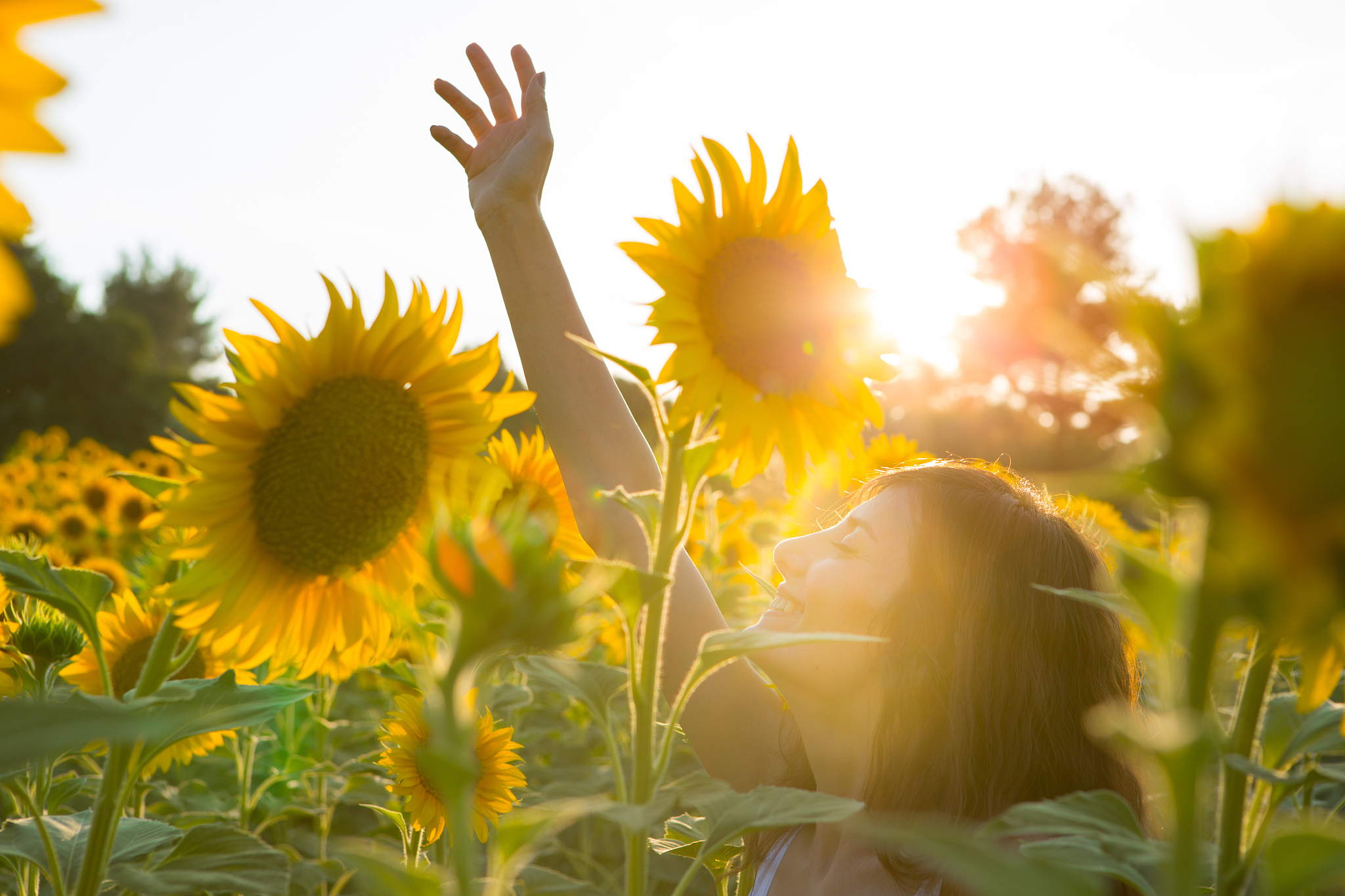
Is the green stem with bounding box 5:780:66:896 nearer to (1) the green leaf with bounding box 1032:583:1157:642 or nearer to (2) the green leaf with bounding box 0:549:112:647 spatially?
(2) the green leaf with bounding box 0:549:112:647

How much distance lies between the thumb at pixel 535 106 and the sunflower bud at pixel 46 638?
101cm

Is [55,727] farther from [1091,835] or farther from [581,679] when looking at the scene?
[1091,835]

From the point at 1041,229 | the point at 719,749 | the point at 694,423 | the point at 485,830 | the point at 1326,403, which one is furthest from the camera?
the point at 719,749

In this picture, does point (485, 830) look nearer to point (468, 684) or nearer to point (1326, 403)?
point (468, 684)

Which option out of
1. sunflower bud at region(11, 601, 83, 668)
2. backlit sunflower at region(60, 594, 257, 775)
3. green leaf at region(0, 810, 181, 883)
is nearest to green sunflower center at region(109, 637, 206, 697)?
backlit sunflower at region(60, 594, 257, 775)

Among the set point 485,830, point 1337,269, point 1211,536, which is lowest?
point 485,830

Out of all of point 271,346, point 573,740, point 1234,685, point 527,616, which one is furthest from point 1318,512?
point 573,740

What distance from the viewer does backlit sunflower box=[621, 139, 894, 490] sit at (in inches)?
35.4

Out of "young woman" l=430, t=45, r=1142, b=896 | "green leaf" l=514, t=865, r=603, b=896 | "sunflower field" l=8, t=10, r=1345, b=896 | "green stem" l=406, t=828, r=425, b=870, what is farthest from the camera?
"young woman" l=430, t=45, r=1142, b=896

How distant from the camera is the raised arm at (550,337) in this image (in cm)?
139

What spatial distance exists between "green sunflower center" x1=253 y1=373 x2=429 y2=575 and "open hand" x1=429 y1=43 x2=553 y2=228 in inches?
21.3

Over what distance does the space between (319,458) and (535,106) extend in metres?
0.77

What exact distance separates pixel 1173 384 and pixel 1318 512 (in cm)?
9

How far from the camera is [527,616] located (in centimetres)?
51
